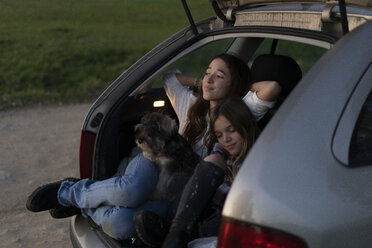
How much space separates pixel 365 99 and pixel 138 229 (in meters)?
1.13

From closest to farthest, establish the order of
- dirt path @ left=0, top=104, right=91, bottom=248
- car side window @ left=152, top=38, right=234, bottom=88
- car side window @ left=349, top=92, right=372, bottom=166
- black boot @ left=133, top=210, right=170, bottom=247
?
car side window @ left=349, top=92, right=372, bottom=166 < black boot @ left=133, top=210, right=170, bottom=247 < car side window @ left=152, top=38, right=234, bottom=88 < dirt path @ left=0, top=104, right=91, bottom=248

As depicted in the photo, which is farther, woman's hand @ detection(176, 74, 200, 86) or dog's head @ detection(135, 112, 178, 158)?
woman's hand @ detection(176, 74, 200, 86)

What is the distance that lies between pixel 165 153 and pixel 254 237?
1.19 m

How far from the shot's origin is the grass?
9750 millimetres

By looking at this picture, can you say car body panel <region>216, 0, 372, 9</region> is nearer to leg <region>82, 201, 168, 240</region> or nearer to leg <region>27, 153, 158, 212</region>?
leg <region>27, 153, 158, 212</region>

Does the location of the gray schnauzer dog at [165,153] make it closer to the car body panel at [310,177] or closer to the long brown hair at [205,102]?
the long brown hair at [205,102]

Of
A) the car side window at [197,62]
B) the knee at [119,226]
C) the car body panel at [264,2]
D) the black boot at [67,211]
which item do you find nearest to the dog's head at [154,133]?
the knee at [119,226]

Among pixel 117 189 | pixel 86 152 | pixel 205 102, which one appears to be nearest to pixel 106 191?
pixel 117 189

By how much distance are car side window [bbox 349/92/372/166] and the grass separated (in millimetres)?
7159

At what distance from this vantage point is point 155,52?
3254mm

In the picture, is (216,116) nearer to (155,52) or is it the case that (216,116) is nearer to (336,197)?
(155,52)

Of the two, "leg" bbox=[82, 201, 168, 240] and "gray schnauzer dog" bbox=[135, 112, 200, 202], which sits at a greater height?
"gray schnauzer dog" bbox=[135, 112, 200, 202]

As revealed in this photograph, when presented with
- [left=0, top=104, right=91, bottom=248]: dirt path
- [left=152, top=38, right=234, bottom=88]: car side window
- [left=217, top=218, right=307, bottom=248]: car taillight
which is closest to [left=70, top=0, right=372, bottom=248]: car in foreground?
[left=217, top=218, right=307, bottom=248]: car taillight

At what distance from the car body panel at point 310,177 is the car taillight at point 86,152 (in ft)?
4.83
